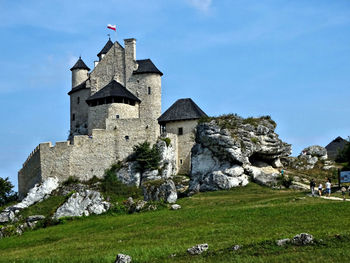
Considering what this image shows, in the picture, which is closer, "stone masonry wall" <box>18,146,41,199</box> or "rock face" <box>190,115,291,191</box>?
"rock face" <box>190,115,291,191</box>

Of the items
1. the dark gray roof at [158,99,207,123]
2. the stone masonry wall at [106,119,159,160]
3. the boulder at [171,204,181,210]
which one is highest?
the dark gray roof at [158,99,207,123]

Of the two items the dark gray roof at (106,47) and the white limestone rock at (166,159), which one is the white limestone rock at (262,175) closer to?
the white limestone rock at (166,159)

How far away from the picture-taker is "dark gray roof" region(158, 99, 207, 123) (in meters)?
58.7

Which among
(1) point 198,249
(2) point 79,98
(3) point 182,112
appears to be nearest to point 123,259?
(1) point 198,249

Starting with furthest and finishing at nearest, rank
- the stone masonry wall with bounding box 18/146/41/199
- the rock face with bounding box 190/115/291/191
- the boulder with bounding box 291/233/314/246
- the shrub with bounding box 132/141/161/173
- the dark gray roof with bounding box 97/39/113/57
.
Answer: the dark gray roof with bounding box 97/39/113/57 → the stone masonry wall with bounding box 18/146/41/199 → the shrub with bounding box 132/141/161/173 → the rock face with bounding box 190/115/291/191 → the boulder with bounding box 291/233/314/246

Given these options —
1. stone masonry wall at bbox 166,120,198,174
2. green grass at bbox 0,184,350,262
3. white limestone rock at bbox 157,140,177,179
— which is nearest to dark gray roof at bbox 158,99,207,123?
stone masonry wall at bbox 166,120,198,174

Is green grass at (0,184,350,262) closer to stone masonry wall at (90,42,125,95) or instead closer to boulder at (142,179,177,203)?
boulder at (142,179,177,203)

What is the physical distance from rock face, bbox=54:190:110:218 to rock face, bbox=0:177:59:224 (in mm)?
11511

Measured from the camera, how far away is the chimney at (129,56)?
6431 cm

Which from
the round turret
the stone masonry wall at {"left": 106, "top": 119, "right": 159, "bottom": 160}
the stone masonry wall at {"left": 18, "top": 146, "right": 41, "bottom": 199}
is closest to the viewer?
the stone masonry wall at {"left": 106, "top": 119, "right": 159, "bottom": 160}

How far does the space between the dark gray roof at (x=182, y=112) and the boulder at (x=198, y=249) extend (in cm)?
3702

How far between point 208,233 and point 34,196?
33.0 metres

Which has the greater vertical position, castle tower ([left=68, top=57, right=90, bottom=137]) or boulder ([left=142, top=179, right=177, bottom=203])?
castle tower ([left=68, top=57, right=90, bottom=137])

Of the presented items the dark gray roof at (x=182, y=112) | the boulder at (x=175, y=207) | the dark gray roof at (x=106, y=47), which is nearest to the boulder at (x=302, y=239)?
the boulder at (x=175, y=207)
